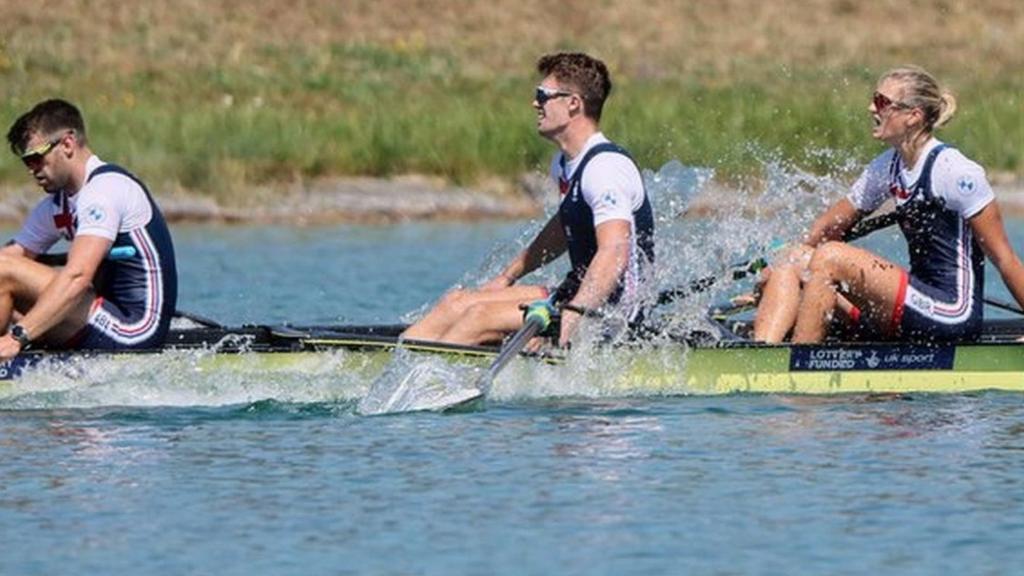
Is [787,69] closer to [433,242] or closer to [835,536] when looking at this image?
[433,242]

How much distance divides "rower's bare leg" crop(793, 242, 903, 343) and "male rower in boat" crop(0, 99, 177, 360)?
Result: 295 cm

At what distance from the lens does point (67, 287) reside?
13.1 m

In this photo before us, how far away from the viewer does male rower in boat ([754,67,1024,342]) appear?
13.3 metres

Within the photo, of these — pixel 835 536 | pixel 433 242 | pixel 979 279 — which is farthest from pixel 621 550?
pixel 433 242

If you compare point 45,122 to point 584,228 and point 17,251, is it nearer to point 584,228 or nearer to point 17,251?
point 17,251

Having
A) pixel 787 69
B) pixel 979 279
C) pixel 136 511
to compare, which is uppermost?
pixel 787 69

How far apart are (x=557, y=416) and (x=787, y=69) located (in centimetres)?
2629

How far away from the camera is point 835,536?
10539mm

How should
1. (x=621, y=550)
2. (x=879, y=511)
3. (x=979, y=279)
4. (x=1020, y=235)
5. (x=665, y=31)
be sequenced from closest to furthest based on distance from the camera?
(x=621, y=550)
(x=879, y=511)
(x=979, y=279)
(x=1020, y=235)
(x=665, y=31)

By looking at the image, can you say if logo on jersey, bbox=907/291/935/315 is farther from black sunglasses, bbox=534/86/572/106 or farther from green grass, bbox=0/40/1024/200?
green grass, bbox=0/40/1024/200

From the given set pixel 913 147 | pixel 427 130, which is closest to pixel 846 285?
pixel 913 147

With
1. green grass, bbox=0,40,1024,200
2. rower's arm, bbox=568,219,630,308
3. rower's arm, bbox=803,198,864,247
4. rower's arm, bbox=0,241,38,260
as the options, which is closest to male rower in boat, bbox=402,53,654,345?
rower's arm, bbox=568,219,630,308

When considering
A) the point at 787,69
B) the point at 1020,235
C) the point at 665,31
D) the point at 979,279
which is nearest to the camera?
the point at 979,279

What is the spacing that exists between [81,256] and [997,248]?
13.5ft
